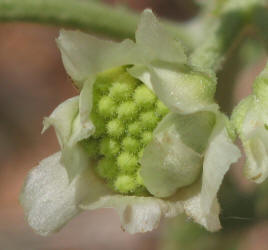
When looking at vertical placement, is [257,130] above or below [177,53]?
below

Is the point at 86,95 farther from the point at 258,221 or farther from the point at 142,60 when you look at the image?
the point at 258,221

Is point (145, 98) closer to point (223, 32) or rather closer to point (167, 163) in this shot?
point (167, 163)

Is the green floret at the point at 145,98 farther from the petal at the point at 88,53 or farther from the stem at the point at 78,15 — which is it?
the stem at the point at 78,15

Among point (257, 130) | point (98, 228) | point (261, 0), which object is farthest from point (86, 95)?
point (98, 228)

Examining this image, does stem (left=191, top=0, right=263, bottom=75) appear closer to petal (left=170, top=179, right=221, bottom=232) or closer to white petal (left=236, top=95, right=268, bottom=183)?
white petal (left=236, top=95, right=268, bottom=183)

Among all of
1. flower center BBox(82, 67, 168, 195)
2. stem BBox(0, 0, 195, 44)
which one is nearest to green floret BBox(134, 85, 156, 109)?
flower center BBox(82, 67, 168, 195)

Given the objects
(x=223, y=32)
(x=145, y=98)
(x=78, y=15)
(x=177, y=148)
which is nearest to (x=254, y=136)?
(x=177, y=148)

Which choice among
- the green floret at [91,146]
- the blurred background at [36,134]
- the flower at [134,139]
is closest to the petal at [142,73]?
the flower at [134,139]
